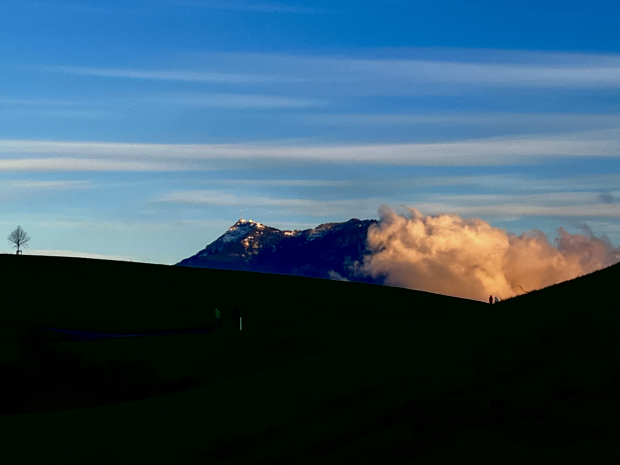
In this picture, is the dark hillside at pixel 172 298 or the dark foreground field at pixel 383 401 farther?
the dark hillside at pixel 172 298

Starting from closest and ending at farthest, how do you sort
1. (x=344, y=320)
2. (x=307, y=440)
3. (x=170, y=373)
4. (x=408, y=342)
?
1. (x=307, y=440)
2. (x=408, y=342)
3. (x=170, y=373)
4. (x=344, y=320)

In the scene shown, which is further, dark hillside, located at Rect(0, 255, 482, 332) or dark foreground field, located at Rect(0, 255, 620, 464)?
dark hillside, located at Rect(0, 255, 482, 332)

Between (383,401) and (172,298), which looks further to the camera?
(172,298)

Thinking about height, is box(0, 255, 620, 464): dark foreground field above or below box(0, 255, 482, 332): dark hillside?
below

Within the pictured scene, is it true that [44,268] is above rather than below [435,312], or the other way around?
above

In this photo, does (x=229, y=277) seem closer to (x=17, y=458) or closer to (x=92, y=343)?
(x=92, y=343)

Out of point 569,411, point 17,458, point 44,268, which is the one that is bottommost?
point 17,458

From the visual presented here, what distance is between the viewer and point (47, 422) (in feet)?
84.5

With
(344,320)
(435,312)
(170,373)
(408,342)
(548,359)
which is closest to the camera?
(548,359)

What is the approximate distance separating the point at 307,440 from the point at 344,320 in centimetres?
6078

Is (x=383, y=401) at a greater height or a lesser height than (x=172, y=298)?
lesser

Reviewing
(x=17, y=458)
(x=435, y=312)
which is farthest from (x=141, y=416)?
(x=435, y=312)

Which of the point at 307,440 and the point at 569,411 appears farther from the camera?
the point at 307,440

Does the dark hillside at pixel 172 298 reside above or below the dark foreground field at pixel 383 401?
above
